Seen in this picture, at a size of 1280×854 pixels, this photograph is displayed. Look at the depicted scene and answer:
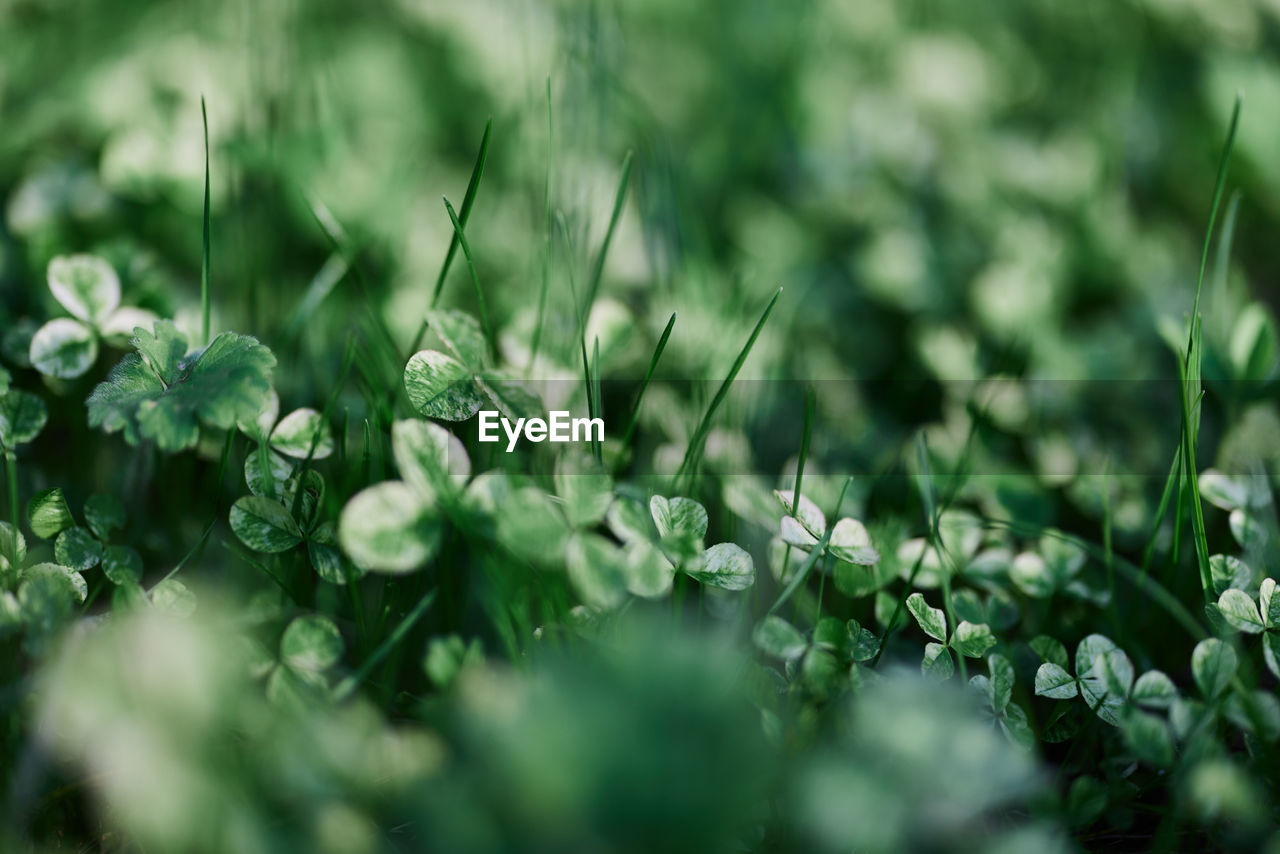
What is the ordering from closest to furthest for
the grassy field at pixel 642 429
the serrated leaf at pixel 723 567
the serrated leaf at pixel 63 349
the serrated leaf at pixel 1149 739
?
the grassy field at pixel 642 429 < the serrated leaf at pixel 1149 739 < the serrated leaf at pixel 723 567 < the serrated leaf at pixel 63 349

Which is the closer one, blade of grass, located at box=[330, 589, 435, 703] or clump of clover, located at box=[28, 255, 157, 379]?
blade of grass, located at box=[330, 589, 435, 703]

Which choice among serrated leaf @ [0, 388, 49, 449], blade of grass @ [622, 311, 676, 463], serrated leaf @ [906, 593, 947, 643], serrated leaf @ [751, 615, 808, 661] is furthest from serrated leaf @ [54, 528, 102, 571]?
serrated leaf @ [906, 593, 947, 643]

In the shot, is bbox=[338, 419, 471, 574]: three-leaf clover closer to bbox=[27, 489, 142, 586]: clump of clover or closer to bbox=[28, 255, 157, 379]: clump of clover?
bbox=[27, 489, 142, 586]: clump of clover

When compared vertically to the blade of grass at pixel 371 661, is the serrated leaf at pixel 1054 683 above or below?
above

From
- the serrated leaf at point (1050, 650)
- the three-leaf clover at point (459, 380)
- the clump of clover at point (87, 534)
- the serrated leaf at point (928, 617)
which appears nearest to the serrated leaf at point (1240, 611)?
the serrated leaf at point (1050, 650)

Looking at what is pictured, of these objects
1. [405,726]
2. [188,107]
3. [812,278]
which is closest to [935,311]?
[812,278]

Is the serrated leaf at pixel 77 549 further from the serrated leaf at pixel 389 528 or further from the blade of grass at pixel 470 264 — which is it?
the blade of grass at pixel 470 264
